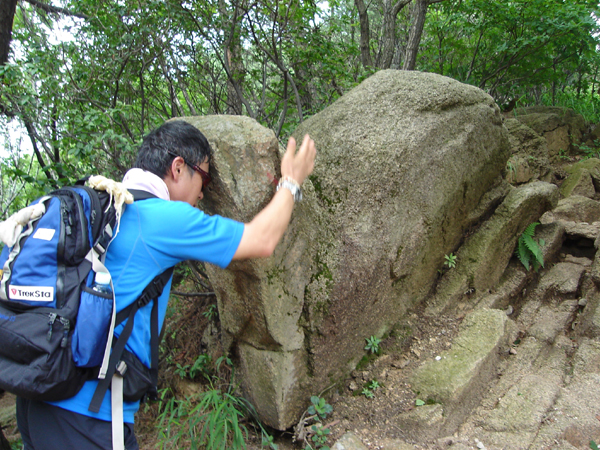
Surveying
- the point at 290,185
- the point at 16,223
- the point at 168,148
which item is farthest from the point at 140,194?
Answer: the point at 290,185

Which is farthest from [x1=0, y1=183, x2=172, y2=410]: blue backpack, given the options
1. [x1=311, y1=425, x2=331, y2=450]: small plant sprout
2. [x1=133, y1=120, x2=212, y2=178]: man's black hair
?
[x1=311, y1=425, x2=331, y2=450]: small plant sprout

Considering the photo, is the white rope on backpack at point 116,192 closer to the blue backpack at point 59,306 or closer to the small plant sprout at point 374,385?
the blue backpack at point 59,306

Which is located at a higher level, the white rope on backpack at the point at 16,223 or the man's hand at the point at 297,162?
the man's hand at the point at 297,162

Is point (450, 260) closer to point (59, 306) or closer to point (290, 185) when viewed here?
point (290, 185)

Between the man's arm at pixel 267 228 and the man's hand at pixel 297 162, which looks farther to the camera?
the man's hand at pixel 297 162

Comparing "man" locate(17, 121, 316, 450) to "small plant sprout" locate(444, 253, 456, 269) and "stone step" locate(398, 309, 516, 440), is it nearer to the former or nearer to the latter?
"stone step" locate(398, 309, 516, 440)

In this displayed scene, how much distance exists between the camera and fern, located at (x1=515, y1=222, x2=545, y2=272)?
452 cm

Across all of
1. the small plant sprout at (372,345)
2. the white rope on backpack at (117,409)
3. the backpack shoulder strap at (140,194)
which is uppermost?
the backpack shoulder strap at (140,194)

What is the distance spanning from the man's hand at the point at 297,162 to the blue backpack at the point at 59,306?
0.90m

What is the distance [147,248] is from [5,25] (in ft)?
14.3

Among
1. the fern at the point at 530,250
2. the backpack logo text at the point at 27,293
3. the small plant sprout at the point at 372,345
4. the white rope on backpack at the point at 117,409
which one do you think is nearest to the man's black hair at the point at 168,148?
the backpack logo text at the point at 27,293

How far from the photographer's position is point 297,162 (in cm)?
228

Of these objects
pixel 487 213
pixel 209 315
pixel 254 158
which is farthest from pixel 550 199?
pixel 209 315

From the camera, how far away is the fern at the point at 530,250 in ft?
14.8
